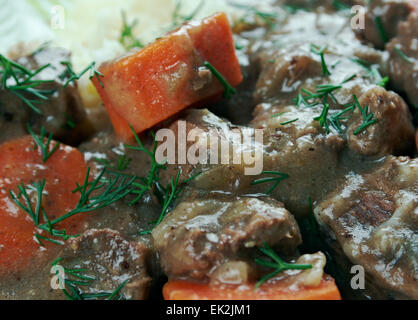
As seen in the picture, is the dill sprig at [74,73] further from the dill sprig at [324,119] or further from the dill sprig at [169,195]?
the dill sprig at [324,119]

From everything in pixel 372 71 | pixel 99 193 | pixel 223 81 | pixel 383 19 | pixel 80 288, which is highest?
pixel 383 19

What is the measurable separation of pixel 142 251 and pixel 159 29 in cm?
240

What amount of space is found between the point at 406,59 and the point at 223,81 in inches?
50.2

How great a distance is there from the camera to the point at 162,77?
3160 mm

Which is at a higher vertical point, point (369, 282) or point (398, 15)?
point (398, 15)

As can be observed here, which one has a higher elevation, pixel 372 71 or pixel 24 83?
pixel 24 83

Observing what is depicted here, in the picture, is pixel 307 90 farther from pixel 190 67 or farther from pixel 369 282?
A: pixel 369 282

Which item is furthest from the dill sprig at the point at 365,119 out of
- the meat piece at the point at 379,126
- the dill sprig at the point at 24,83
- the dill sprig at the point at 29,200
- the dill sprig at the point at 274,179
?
the dill sprig at the point at 24,83

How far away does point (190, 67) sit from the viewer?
3.23 m

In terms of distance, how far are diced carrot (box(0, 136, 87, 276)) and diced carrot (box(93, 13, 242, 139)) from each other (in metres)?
0.50

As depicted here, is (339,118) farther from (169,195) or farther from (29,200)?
(29,200)

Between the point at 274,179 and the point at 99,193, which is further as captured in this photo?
the point at 99,193

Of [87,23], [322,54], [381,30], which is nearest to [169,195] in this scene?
[322,54]
